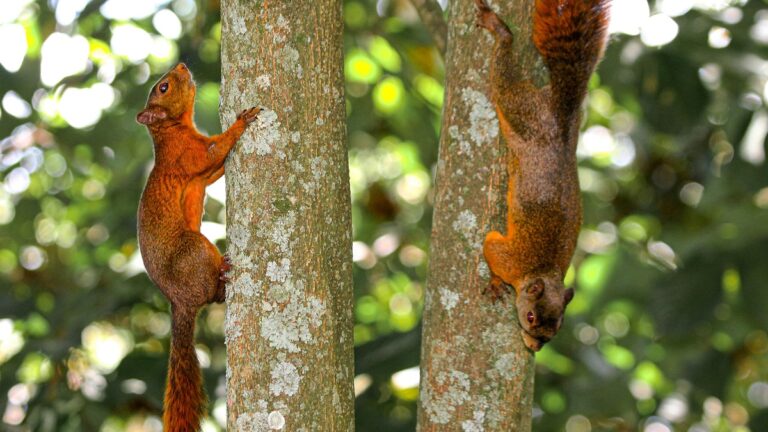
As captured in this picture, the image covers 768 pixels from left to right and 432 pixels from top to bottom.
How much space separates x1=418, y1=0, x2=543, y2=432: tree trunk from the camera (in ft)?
6.01

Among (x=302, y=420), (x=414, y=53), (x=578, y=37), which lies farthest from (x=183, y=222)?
(x=414, y=53)

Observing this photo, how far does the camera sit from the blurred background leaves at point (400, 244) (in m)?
2.83

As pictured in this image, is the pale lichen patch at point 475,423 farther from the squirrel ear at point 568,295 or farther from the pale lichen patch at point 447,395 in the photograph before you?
the squirrel ear at point 568,295

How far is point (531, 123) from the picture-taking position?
2.47 m

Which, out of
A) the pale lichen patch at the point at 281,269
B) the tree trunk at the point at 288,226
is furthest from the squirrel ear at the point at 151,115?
the pale lichen patch at the point at 281,269

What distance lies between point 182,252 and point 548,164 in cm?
119

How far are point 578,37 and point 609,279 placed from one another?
98 centimetres

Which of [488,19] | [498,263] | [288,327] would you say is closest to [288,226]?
[288,327]

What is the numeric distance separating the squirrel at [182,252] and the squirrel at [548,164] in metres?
0.81

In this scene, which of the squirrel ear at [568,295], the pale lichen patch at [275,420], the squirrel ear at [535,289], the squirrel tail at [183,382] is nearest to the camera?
the pale lichen patch at [275,420]

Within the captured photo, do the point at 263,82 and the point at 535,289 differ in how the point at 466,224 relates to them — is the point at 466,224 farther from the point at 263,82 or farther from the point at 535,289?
the point at 535,289

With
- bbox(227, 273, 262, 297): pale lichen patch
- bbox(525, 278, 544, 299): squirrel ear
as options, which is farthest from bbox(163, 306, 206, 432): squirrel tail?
bbox(525, 278, 544, 299): squirrel ear

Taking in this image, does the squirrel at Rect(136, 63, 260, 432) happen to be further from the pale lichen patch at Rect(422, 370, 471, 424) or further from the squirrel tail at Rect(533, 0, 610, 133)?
the squirrel tail at Rect(533, 0, 610, 133)

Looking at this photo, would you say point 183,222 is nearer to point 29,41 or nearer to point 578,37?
point 578,37
